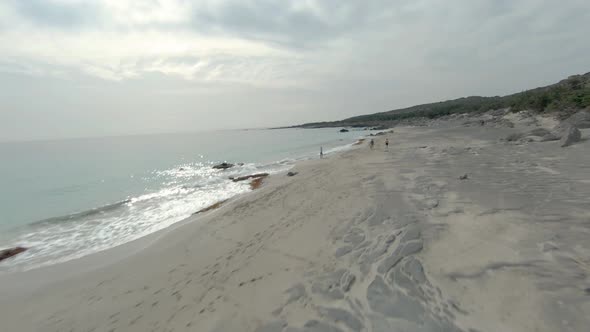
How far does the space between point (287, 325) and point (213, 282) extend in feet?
9.06

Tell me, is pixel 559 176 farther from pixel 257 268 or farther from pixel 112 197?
pixel 112 197

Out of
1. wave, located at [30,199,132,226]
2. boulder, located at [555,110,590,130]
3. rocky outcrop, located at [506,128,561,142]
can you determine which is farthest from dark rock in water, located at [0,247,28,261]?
boulder, located at [555,110,590,130]

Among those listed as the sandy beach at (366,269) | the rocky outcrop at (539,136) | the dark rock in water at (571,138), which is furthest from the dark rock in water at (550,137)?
the sandy beach at (366,269)

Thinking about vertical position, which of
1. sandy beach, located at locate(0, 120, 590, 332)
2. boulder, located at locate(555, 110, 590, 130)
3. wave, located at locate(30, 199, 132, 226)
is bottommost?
wave, located at locate(30, 199, 132, 226)

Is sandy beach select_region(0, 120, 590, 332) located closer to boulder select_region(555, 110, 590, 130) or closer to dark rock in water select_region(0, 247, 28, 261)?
dark rock in water select_region(0, 247, 28, 261)

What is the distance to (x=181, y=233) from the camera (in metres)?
10.8

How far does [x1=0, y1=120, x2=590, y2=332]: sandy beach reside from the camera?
12.1 feet

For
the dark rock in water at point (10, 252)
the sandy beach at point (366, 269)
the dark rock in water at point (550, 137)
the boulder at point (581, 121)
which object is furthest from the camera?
the boulder at point (581, 121)

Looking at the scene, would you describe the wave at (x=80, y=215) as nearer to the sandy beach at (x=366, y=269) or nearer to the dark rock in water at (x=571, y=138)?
the sandy beach at (x=366, y=269)

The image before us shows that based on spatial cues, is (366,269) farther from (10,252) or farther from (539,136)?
(539,136)

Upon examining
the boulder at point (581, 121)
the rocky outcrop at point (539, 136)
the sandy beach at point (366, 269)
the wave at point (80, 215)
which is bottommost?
the wave at point (80, 215)

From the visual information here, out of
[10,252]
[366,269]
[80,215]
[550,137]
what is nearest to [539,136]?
[550,137]

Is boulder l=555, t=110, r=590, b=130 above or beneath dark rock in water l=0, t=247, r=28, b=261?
above

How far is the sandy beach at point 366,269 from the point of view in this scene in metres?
3.70
